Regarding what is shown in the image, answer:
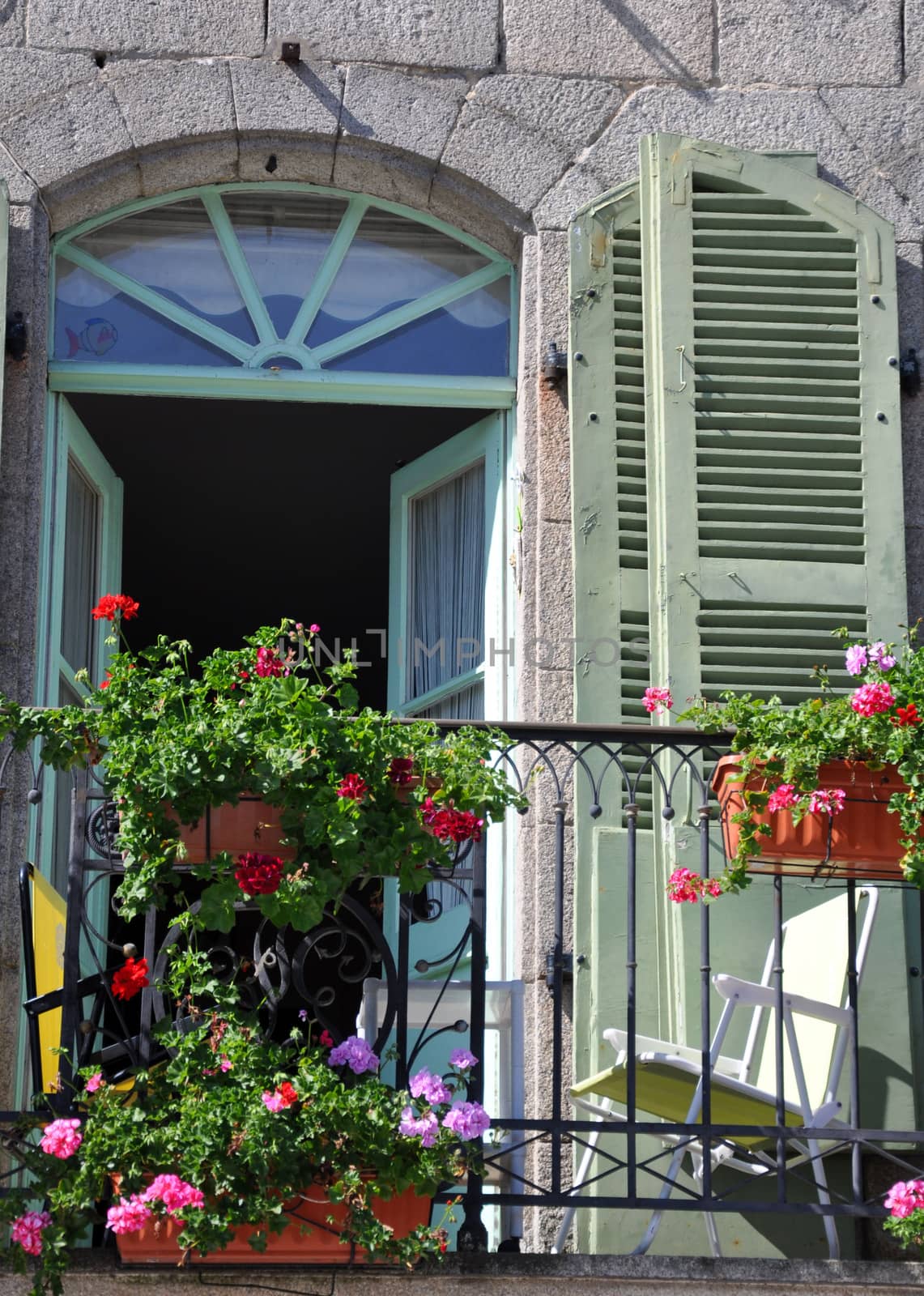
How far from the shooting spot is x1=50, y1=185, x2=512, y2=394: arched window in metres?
6.14

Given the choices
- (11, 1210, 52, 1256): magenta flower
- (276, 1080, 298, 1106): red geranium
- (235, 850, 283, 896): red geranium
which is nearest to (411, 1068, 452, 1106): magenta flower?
(276, 1080, 298, 1106): red geranium

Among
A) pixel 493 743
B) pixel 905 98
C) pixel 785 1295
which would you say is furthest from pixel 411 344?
pixel 785 1295

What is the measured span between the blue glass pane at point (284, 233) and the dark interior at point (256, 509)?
963mm

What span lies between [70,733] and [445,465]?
2230 millimetres

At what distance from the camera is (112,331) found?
242 inches

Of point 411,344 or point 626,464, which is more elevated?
point 411,344

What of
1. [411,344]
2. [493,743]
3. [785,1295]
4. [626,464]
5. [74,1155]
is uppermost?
[411,344]

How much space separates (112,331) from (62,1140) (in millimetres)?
2919

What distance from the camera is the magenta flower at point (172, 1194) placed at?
155 inches

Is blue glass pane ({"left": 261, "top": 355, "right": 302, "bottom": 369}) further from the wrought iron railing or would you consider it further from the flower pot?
the flower pot

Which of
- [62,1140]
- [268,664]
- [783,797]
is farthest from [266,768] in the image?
[783,797]

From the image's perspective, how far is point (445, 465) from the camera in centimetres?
630

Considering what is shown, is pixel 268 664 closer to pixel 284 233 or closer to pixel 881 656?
pixel 881 656

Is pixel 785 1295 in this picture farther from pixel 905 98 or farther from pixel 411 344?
pixel 905 98
